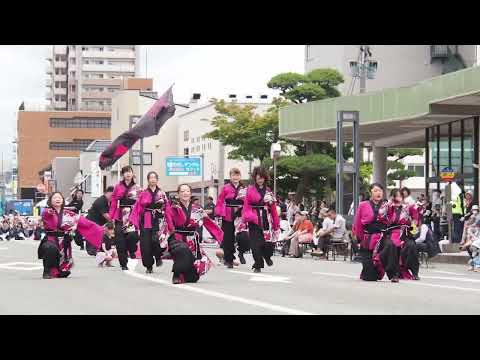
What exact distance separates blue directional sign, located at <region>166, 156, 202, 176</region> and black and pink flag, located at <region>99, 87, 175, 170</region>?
97.7 ft

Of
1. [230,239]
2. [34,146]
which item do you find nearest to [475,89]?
[230,239]

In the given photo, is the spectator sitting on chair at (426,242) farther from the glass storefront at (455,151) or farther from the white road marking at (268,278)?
the glass storefront at (455,151)

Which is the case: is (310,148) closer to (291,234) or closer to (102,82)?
(291,234)

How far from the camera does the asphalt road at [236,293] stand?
538 inches

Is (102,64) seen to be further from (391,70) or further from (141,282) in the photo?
(141,282)

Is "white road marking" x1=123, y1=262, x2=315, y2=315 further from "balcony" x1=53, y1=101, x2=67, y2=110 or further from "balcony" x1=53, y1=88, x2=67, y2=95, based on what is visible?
"balcony" x1=53, y1=88, x2=67, y2=95

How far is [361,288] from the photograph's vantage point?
692 inches

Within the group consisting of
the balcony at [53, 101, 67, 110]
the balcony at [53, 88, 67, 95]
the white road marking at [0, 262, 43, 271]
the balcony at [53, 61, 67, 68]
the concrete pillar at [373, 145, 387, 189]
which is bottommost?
the white road marking at [0, 262, 43, 271]

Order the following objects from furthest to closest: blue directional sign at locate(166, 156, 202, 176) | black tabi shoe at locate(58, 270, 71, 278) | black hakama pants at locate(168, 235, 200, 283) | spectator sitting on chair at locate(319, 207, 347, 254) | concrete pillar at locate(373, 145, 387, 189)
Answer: blue directional sign at locate(166, 156, 202, 176), concrete pillar at locate(373, 145, 387, 189), spectator sitting on chair at locate(319, 207, 347, 254), black tabi shoe at locate(58, 270, 71, 278), black hakama pants at locate(168, 235, 200, 283)

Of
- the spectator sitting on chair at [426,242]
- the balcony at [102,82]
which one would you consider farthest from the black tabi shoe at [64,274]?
the balcony at [102,82]

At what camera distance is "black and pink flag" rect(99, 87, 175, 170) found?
42.6m

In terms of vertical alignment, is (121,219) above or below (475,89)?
below

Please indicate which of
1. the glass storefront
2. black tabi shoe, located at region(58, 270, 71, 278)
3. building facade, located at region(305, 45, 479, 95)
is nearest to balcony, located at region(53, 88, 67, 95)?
building facade, located at region(305, 45, 479, 95)
